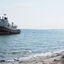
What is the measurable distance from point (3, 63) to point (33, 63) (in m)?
4.01

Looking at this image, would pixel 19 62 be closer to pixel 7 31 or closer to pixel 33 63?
pixel 33 63

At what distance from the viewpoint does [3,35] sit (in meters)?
86.8

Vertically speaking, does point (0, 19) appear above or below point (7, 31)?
above

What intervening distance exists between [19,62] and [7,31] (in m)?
66.3

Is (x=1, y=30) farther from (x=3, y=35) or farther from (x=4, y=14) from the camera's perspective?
(x=4, y=14)

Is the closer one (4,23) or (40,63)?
(40,63)

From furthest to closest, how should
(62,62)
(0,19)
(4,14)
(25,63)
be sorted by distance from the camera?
(4,14) < (0,19) < (25,63) < (62,62)

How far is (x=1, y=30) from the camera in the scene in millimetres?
83812

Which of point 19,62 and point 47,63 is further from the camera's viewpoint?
point 19,62

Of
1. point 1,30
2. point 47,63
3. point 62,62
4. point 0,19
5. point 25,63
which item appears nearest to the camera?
point 62,62

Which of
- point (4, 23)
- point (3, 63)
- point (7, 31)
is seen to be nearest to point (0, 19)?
point (4, 23)

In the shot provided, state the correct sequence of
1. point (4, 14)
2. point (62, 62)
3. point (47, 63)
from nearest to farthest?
point (62, 62)
point (47, 63)
point (4, 14)

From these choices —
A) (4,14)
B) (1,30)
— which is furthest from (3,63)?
(4,14)

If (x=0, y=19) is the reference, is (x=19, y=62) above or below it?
below
